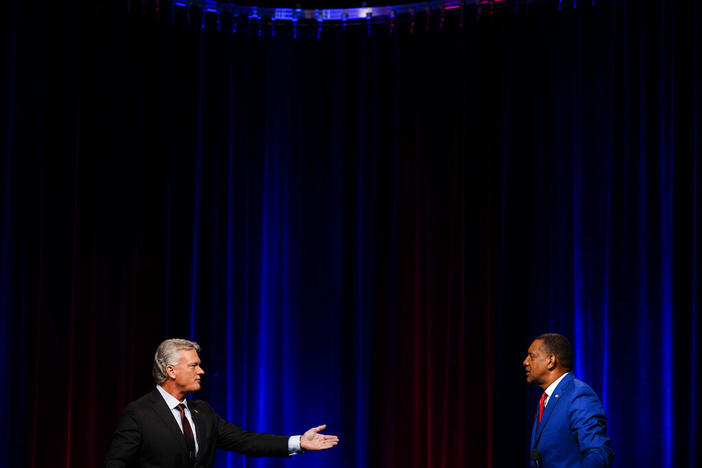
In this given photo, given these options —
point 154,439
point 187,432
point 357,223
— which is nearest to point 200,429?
point 187,432

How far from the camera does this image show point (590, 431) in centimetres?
346

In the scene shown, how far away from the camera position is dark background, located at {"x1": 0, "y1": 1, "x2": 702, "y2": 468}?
→ 465cm

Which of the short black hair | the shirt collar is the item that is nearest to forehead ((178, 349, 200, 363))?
the shirt collar

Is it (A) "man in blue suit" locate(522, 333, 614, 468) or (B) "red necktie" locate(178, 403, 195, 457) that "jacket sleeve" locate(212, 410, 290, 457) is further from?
(A) "man in blue suit" locate(522, 333, 614, 468)

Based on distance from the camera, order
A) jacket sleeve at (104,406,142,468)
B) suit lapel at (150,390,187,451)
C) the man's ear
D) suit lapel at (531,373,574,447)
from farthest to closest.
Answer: the man's ear, suit lapel at (531,373,574,447), suit lapel at (150,390,187,451), jacket sleeve at (104,406,142,468)

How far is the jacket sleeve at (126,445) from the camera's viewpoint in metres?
3.28

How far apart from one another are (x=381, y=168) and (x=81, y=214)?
1.91 metres

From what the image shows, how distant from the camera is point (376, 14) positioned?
5707 millimetres

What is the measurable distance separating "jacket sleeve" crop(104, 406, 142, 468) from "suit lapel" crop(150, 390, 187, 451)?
0.34ft

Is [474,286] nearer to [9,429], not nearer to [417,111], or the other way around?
[417,111]

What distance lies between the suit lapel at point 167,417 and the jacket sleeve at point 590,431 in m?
1.61

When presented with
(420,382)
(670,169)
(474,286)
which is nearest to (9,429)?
(420,382)

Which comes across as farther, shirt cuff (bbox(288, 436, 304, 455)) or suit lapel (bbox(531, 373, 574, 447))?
shirt cuff (bbox(288, 436, 304, 455))

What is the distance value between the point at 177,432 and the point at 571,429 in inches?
64.4
